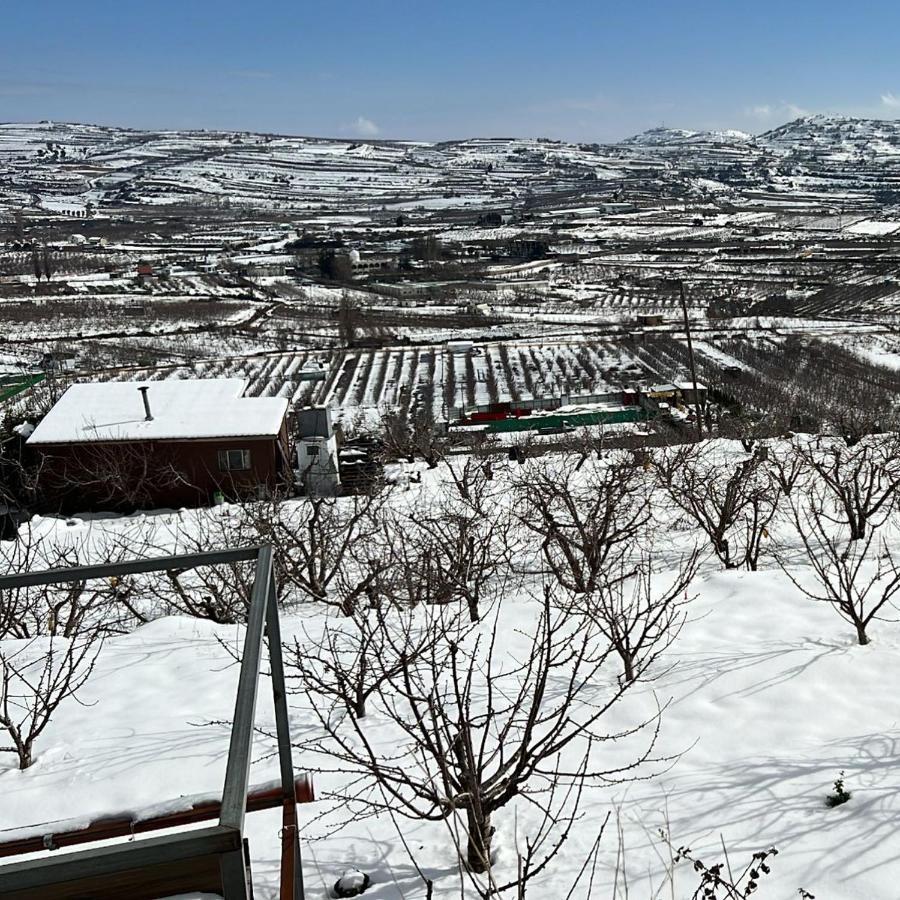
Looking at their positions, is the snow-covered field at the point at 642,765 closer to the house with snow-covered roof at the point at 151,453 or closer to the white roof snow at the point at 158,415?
the house with snow-covered roof at the point at 151,453

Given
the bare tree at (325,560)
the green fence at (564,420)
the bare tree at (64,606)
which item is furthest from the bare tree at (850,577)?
the green fence at (564,420)

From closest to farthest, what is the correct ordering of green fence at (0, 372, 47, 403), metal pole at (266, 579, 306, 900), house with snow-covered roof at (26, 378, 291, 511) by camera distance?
metal pole at (266, 579, 306, 900) < house with snow-covered roof at (26, 378, 291, 511) < green fence at (0, 372, 47, 403)

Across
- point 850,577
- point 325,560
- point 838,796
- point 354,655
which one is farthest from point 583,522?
point 838,796

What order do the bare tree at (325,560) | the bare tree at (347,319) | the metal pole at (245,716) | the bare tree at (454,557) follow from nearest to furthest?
the metal pole at (245,716) < the bare tree at (454,557) < the bare tree at (325,560) < the bare tree at (347,319)

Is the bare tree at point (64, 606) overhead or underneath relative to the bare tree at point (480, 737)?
underneath

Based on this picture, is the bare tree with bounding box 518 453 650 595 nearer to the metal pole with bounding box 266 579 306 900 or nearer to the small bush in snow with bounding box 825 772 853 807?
the small bush in snow with bounding box 825 772 853 807

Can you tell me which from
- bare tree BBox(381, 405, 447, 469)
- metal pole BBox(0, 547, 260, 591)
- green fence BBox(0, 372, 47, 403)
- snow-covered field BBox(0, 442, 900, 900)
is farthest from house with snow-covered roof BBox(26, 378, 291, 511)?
metal pole BBox(0, 547, 260, 591)

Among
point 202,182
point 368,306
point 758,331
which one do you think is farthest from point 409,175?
point 758,331
